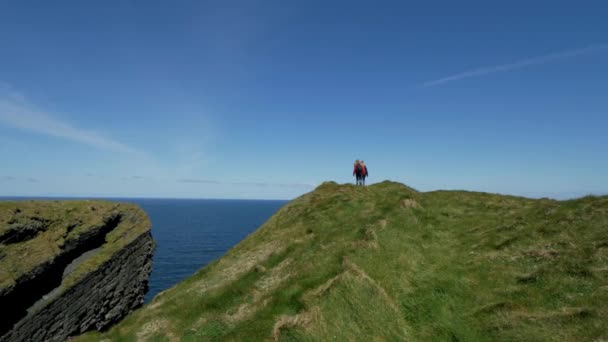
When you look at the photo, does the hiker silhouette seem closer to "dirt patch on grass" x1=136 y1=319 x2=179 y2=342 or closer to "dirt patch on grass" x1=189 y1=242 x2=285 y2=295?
"dirt patch on grass" x1=189 y1=242 x2=285 y2=295

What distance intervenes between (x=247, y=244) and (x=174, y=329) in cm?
1593

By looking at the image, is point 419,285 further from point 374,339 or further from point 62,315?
point 62,315

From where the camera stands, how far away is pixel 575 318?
13.9 m

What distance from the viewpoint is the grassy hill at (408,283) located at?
15562 millimetres

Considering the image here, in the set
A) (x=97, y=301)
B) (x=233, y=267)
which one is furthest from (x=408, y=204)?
(x=97, y=301)

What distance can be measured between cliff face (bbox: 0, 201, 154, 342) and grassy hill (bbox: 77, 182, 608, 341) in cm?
1337

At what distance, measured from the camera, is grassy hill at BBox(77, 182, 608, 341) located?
15.6 metres

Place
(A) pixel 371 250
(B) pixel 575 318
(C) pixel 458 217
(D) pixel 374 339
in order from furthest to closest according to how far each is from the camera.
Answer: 1. (C) pixel 458 217
2. (A) pixel 371 250
3. (D) pixel 374 339
4. (B) pixel 575 318

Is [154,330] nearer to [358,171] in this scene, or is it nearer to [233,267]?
[233,267]

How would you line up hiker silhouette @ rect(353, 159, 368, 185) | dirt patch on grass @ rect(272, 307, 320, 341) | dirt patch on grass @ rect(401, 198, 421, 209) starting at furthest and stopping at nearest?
hiker silhouette @ rect(353, 159, 368, 185) → dirt patch on grass @ rect(401, 198, 421, 209) → dirt patch on grass @ rect(272, 307, 320, 341)

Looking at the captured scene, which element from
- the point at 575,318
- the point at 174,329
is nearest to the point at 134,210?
the point at 174,329

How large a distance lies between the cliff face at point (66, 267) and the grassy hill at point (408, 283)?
13365 mm

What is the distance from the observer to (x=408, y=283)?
1967 cm

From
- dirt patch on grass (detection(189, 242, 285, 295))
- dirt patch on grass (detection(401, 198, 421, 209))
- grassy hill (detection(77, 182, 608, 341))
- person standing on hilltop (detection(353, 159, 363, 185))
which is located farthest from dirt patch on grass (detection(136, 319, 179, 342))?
person standing on hilltop (detection(353, 159, 363, 185))
